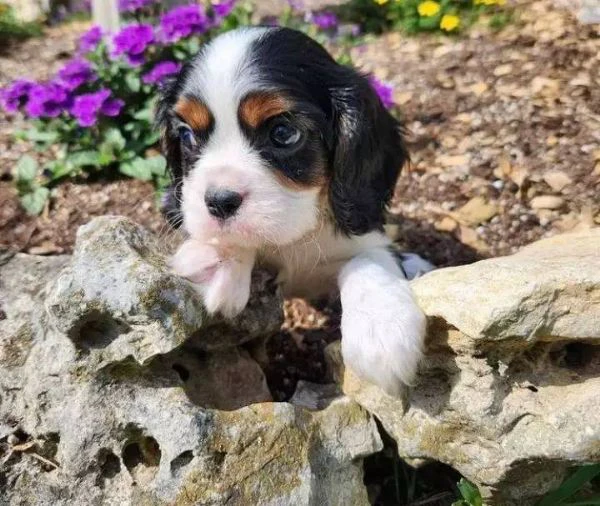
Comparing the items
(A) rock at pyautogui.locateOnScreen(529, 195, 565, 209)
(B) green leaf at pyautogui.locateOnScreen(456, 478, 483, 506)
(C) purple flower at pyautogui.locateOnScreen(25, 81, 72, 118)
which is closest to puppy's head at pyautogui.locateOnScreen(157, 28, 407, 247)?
(B) green leaf at pyautogui.locateOnScreen(456, 478, 483, 506)

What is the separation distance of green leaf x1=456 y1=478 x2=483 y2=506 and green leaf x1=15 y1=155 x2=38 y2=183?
2.65 meters

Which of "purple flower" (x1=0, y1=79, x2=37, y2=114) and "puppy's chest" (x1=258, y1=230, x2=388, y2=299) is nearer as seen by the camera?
"puppy's chest" (x1=258, y1=230, x2=388, y2=299)

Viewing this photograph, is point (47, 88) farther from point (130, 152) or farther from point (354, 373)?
point (354, 373)

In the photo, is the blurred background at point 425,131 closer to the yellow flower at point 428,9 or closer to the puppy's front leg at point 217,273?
the yellow flower at point 428,9

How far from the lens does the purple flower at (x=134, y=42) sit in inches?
142

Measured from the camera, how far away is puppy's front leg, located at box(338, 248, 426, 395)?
5.69ft

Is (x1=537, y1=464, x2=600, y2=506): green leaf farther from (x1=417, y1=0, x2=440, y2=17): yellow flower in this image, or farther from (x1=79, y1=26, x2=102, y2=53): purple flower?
(x1=417, y1=0, x2=440, y2=17): yellow flower

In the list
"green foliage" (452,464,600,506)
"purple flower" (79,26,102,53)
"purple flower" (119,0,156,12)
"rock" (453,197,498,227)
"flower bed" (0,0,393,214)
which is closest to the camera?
"green foliage" (452,464,600,506)

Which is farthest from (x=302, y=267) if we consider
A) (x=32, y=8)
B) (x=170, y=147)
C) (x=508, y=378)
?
(x=32, y=8)

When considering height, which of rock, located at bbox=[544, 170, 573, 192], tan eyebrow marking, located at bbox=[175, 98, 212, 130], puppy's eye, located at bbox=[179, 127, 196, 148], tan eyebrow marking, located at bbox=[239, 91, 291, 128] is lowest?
rock, located at bbox=[544, 170, 573, 192]

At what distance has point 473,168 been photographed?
11.3 feet

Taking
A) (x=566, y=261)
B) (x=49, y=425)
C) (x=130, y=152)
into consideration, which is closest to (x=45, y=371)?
(x=49, y=425)

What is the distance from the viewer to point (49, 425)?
5.62 ft

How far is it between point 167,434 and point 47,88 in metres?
2.49
